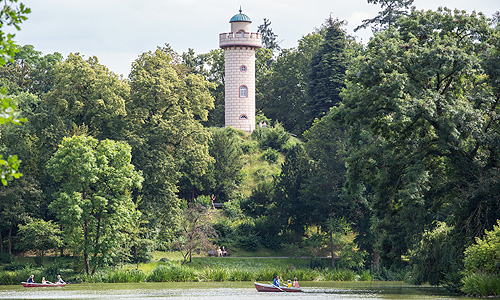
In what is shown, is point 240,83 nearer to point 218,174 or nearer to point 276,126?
point 276,126

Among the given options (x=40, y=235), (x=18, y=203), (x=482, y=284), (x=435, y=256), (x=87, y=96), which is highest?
(x=87, y=96)

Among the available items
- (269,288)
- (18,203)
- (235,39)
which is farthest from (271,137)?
Answer: (269,288)

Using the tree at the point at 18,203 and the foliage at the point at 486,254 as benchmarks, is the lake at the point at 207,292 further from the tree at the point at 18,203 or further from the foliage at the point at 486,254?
the tree at the point at 18,203

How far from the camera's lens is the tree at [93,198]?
44375mm

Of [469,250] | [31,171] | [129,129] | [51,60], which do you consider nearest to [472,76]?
[469,250]

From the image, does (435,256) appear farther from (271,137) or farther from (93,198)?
(271,137)

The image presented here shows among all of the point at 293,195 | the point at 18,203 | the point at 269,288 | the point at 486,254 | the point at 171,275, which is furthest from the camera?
the point at 293,195

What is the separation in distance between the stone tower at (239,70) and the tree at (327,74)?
6.01 metres

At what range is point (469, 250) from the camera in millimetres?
27500

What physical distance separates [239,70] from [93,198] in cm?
2894

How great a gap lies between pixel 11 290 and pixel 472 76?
25114mm

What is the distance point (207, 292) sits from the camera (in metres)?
34.0

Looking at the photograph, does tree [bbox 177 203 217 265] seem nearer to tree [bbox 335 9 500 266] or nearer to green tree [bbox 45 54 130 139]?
green tree [bbox 45 54 130 139]

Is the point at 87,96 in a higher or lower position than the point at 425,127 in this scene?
higher
